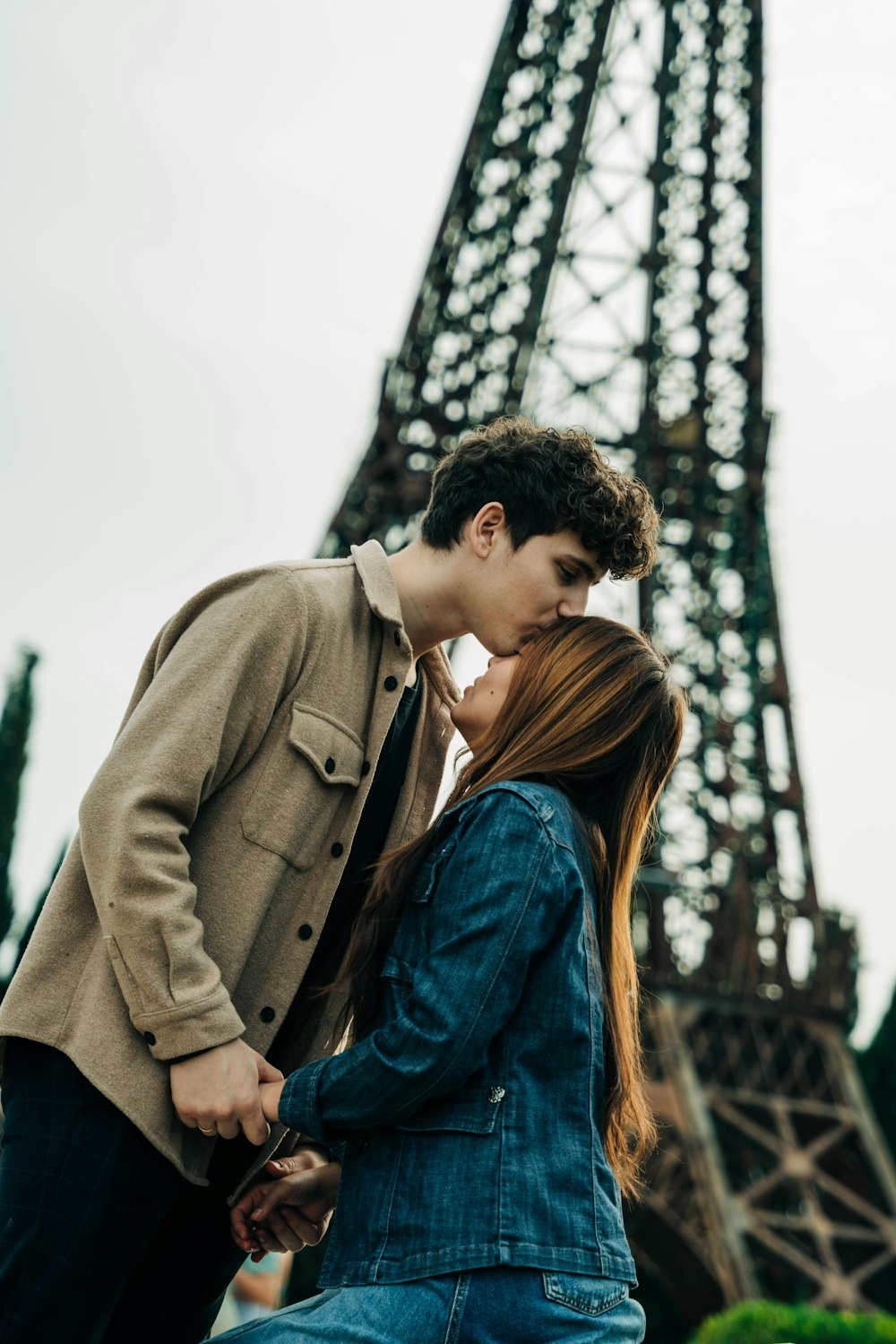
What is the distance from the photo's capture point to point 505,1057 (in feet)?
5.43

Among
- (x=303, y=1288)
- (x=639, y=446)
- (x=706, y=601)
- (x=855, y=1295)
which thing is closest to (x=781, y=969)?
(x=855, y=1295)

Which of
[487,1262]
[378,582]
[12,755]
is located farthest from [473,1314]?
[12,755]

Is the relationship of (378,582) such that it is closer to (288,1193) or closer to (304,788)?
(304,788)

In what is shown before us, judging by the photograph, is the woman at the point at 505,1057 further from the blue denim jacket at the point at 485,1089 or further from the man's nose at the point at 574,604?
the man's nose at the point at 574,604

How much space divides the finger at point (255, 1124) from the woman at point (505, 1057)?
0.02m

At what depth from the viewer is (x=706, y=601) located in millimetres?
12141

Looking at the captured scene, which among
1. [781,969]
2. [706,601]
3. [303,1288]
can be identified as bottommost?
[303,1288]

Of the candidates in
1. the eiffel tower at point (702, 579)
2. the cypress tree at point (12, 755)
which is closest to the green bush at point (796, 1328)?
the eiffel tower at point (702, 579)

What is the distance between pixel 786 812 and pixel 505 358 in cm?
476

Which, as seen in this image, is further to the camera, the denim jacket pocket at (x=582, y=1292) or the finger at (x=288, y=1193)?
the finger at (x=288, y=1193)

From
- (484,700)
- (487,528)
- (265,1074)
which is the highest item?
(487,528)

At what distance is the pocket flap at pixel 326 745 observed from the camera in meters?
2.01

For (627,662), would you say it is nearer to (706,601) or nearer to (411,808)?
(411,808)

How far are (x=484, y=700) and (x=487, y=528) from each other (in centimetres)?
34
